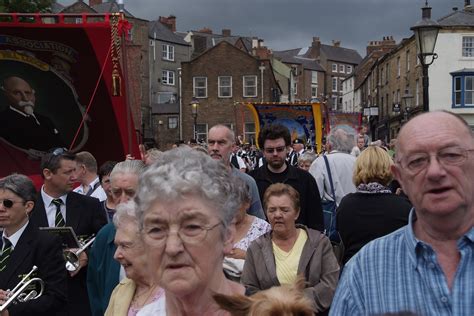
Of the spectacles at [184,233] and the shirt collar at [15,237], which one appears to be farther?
the shirt collar at [15,237]

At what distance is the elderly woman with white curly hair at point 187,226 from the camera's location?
2.49 metres

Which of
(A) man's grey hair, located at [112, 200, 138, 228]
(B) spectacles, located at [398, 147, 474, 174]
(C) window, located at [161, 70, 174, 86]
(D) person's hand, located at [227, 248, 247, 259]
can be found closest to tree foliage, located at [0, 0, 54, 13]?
(D) person's hand, located at [227, 248, 247, 259]

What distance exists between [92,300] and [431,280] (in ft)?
10.0

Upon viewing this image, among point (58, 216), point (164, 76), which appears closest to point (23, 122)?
point (58, 216)

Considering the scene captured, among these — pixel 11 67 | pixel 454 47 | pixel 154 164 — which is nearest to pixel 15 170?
pixel 11 67

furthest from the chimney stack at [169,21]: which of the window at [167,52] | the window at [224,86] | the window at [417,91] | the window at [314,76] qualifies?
the window at [417,91]

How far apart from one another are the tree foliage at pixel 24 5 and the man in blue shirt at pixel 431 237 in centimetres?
2348

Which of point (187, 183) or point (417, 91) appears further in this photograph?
point (417, 91)

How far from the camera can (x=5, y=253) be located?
515cm

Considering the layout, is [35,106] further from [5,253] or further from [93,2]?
[93,2]

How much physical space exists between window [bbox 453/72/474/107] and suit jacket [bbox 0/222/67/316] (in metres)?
40.9

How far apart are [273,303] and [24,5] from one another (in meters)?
25.3

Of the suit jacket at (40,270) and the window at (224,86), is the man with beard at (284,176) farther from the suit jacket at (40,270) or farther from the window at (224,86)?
→ the window at (224,86)

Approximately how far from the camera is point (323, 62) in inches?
4163
